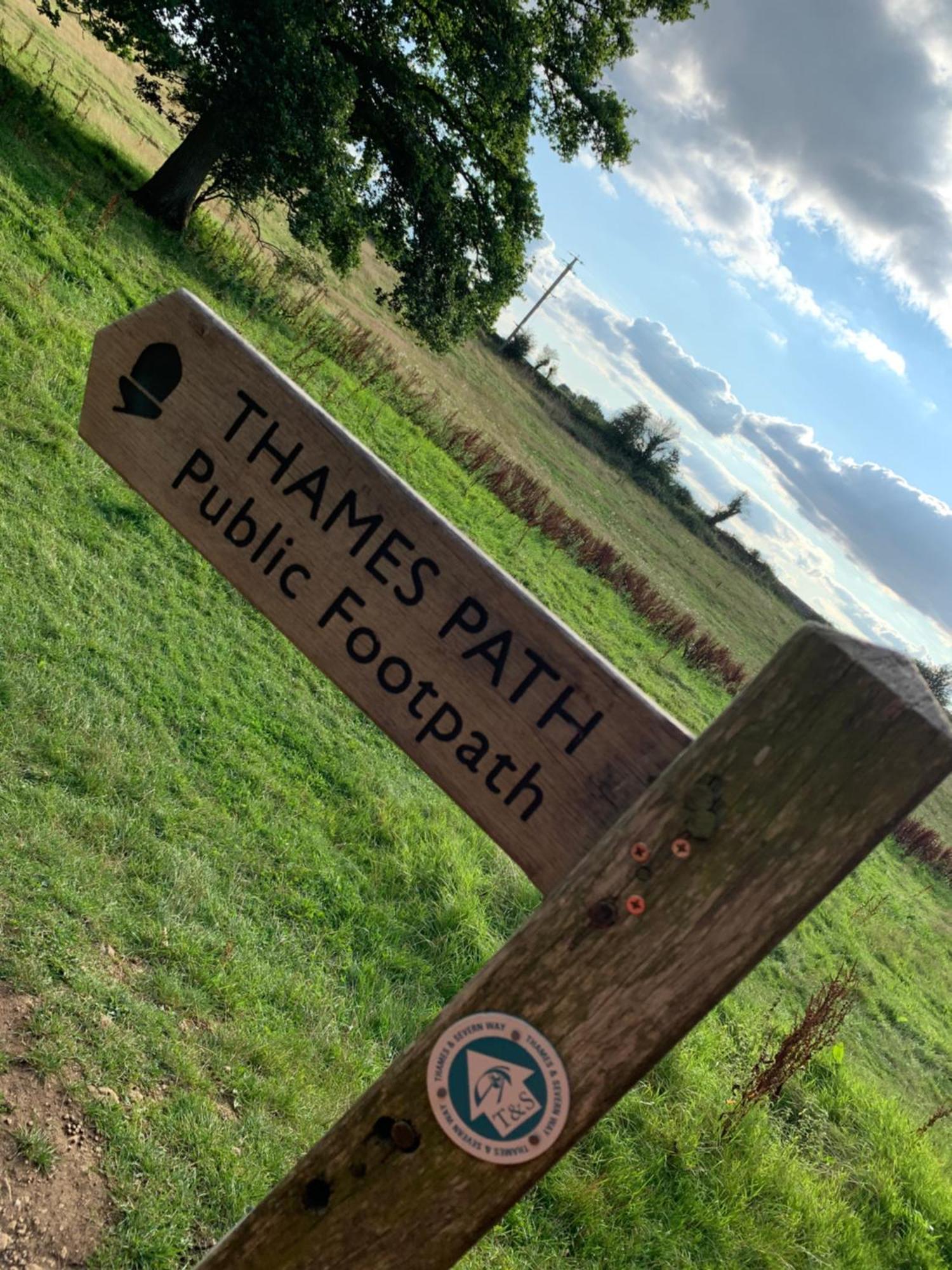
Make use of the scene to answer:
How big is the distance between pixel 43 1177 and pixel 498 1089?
6.20ft

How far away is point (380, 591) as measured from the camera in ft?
3.72

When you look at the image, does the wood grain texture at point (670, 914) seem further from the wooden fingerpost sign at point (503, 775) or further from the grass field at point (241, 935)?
the grass field at point (241, 935)

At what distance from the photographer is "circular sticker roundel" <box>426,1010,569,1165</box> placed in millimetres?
920

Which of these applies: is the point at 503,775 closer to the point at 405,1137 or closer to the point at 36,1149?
the point at 405,1137

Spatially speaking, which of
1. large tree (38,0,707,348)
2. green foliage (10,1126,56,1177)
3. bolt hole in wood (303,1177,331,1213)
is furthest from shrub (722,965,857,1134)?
large tree (38,0,707,348)

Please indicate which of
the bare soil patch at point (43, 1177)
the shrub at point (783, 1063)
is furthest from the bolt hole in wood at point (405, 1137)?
the shrub at point (783, 1063)

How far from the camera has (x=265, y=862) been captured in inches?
151

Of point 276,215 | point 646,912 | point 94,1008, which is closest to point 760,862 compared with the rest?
point 646,912

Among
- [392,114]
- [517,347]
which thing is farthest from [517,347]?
[392,114]

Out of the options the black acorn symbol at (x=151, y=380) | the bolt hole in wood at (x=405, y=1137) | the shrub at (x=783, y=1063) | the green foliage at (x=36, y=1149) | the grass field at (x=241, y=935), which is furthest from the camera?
the shrub at (x=783, y=1063)

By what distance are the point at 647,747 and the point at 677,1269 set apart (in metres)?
3.12

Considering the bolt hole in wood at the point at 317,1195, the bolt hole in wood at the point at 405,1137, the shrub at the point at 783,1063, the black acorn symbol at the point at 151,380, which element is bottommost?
the shrub at the point at 783,1063

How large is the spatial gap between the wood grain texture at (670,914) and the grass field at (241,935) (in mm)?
1676

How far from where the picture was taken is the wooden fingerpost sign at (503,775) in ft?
2.82
